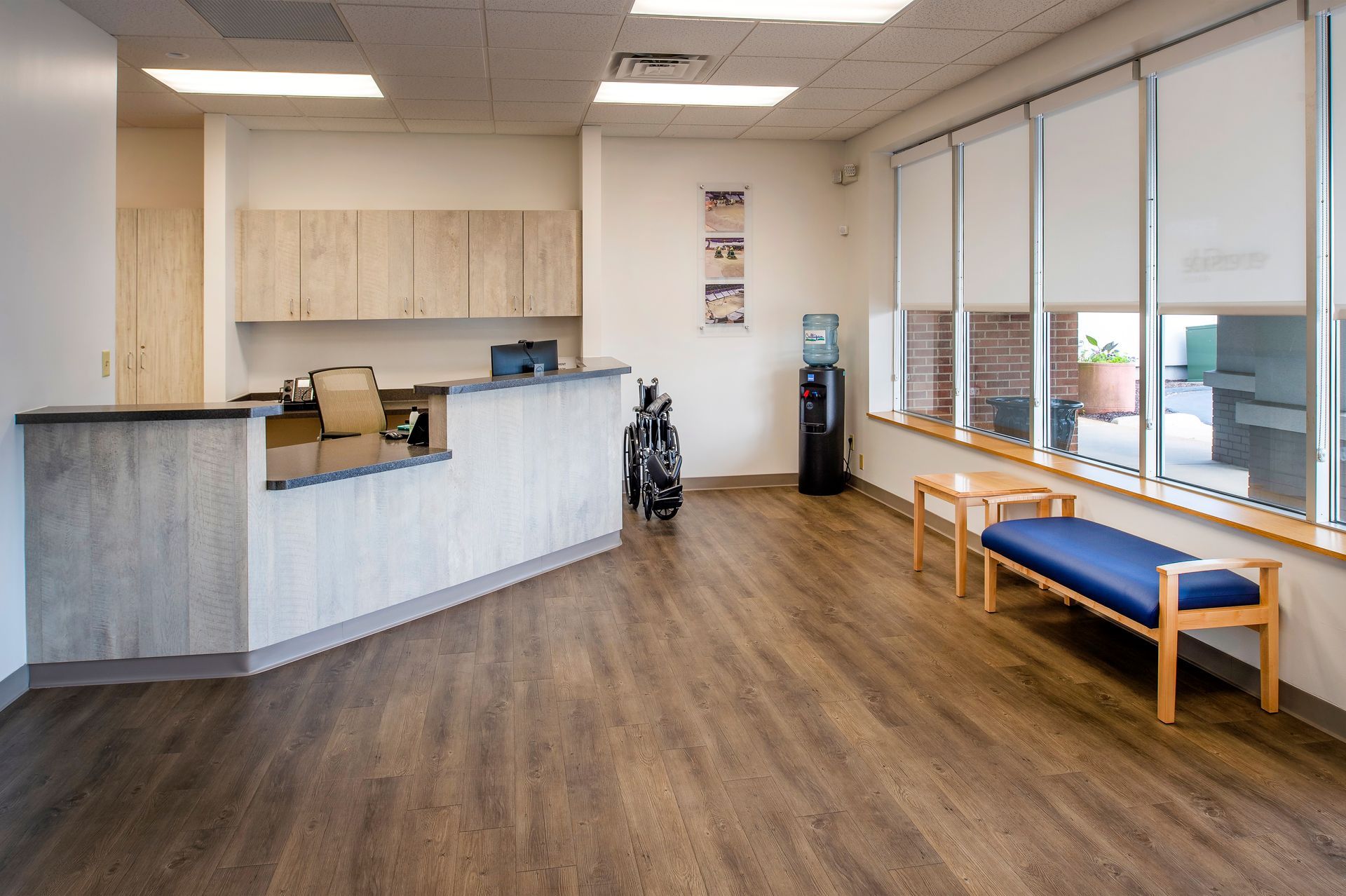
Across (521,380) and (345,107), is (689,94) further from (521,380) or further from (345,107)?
(521,380)

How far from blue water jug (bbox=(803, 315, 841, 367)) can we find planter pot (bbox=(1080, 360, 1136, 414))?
9.00ft

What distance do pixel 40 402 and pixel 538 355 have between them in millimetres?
2408

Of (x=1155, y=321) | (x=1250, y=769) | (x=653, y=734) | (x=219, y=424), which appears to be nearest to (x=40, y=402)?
(x=219, y=424)

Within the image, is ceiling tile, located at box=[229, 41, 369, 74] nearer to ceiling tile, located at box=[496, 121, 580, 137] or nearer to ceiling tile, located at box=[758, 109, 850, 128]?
ceiling tile, located at box=[496, 121, 580, 137]

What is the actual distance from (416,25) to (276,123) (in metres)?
2.71

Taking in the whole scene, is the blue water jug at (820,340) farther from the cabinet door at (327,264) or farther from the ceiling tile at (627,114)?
the cabinet door at (327,264)

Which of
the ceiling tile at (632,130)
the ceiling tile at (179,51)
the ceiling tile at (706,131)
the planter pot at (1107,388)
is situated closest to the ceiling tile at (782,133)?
the ceiling tile at (706,131)

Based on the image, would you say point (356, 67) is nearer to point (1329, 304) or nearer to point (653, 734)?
point (653, 734)

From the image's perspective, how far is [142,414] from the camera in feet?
11.9

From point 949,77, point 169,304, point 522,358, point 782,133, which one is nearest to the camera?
point 522,358

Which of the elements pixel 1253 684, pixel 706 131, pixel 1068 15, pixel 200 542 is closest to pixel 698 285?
pixel 706 131

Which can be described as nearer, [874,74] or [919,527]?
[919,527]

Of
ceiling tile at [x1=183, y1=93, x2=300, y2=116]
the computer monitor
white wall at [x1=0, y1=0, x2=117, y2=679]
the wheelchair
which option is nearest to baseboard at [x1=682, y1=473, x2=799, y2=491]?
the wheelchair

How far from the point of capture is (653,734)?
10.8 feet
